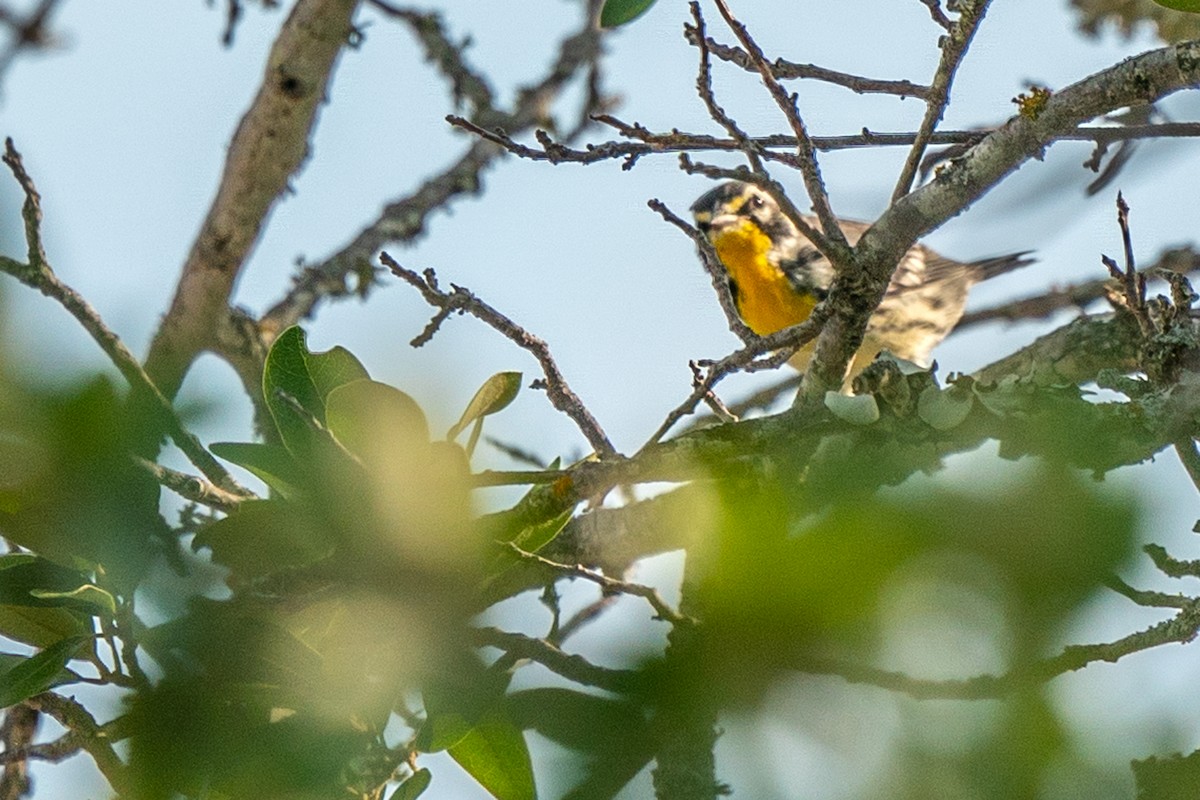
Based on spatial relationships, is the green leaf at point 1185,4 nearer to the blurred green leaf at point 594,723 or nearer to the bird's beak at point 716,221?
the blurred green leaf at point 594,723

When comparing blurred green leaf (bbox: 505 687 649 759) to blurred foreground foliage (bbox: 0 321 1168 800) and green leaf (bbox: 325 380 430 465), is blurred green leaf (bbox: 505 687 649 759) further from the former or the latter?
green leaf (bbox: 325 380 430 465)

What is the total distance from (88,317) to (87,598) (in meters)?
0.71

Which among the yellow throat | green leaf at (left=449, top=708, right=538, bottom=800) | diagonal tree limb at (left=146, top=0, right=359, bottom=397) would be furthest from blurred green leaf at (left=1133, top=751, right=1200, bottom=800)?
the yellow throat

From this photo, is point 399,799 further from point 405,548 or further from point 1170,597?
point 1170,597

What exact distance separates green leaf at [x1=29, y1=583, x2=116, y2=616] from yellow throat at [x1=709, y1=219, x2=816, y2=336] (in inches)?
206

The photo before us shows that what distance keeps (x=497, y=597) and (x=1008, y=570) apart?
48 centimetres

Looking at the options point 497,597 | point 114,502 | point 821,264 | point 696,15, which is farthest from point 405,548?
point 821,264

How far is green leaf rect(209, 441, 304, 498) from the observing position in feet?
5.27

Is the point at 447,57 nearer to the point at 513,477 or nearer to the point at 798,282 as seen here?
the point at 798,282

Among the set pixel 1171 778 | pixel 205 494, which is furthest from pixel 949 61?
pixel 1171 778

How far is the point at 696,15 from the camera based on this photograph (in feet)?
8.52

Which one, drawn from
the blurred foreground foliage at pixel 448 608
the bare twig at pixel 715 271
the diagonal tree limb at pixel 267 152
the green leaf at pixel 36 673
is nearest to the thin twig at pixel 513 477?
the blurred foreground foliage at pixel 448 608

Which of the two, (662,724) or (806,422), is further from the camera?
(806,422)

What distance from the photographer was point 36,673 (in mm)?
1658
